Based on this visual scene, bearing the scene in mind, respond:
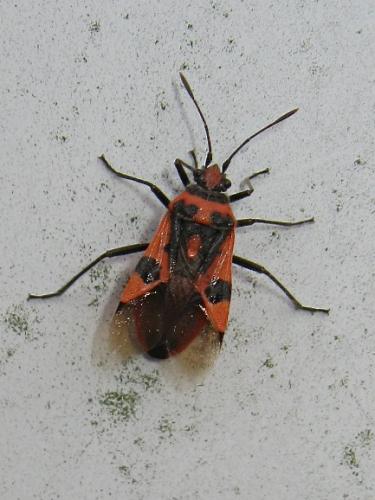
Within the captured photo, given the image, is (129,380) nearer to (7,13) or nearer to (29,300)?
(29,300)

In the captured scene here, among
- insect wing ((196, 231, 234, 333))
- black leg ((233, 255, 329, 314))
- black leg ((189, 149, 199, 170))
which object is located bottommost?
black leg ((233, 255, 329, 314))

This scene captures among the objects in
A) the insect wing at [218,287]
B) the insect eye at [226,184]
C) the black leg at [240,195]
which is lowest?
the insect wing at [218,287]

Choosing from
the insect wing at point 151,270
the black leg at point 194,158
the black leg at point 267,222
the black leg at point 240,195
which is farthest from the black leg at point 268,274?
the black leg at point 194,158

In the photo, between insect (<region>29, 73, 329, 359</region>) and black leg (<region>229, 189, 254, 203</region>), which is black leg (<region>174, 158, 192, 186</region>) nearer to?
insect (<region>29, 73, 329, 359</region>)

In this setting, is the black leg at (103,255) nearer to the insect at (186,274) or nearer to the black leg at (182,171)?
the insect at (186,274)

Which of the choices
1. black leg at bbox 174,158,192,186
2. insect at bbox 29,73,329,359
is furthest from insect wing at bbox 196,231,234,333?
black leg at bbox 174,158,192,186

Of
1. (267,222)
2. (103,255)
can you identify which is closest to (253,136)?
→ (267,222)
